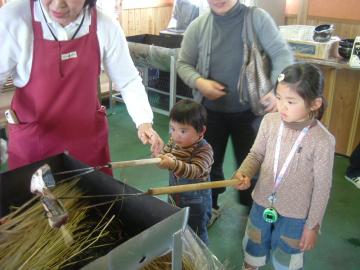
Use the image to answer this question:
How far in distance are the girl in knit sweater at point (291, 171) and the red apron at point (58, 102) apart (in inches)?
23.3

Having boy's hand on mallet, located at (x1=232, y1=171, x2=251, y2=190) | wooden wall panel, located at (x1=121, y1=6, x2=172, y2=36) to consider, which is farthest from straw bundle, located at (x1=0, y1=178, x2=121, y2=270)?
wooden wall panel, located at (x1=121, y1=6, x2=172, y2=36)

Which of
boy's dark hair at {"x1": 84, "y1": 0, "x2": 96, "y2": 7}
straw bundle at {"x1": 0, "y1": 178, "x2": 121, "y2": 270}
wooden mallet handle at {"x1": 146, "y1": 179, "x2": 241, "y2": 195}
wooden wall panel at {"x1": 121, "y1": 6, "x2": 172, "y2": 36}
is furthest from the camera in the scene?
wooden wall panel at {"x1": 121, "y1": 6, "x2": 172, "y2": 36}

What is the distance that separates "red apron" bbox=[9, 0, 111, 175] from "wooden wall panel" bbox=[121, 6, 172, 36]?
3.73 metres

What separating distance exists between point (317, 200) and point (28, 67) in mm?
1080

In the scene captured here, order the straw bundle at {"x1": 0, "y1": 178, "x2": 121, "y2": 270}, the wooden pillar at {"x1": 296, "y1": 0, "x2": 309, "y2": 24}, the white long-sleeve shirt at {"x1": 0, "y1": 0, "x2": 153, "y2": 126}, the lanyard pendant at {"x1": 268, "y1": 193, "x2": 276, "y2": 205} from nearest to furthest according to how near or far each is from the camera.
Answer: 1. the straw bundle at {"x1": 0, "y1": 178, "x2": 121, "y2": 270}
2. the white long-sleeve shirt at {"x1": 0, "y1": 0, "x2": 153, "y2": 126}
3. the lanyard pendant at {"x1": 268, "y1": 193, "x2": 276, "y2": 205}
4. the wooden pillar at {"x1": 296, "y1": 0, "x2": 309, "y2": 24}

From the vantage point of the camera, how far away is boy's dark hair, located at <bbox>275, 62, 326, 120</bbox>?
4.49 ft

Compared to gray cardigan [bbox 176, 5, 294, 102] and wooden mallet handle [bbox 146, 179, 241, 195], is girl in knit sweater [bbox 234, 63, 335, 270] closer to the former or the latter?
wooden mallet handle [bbox 146, 179, 241, 195]

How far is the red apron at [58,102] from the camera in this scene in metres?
1.24

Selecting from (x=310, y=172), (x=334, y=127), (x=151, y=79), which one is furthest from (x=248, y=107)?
(x=151, y=79)

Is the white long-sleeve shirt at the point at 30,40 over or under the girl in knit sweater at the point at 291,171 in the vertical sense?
over

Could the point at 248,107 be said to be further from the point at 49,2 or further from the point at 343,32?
the point at 343,32

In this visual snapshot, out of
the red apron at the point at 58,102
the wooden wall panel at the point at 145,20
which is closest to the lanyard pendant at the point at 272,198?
the red apron at the point at 58,102

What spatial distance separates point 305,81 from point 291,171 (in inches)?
13.1

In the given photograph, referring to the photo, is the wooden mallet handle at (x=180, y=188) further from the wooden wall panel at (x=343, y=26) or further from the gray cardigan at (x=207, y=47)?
the wooden wall panel at (x=343, y=26)
